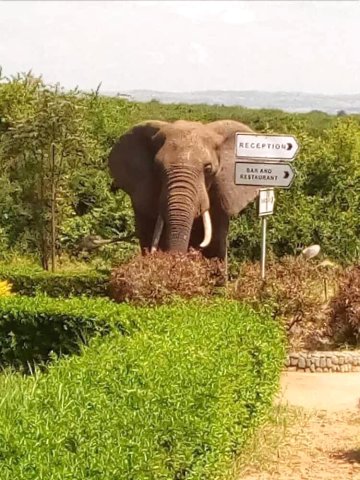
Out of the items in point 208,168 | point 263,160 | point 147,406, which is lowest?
point 147,406

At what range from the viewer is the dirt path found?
23.9ft

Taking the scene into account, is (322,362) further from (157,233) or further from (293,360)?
(157,233)

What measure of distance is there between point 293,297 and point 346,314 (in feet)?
3.63

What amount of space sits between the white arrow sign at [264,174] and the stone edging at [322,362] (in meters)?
1.97

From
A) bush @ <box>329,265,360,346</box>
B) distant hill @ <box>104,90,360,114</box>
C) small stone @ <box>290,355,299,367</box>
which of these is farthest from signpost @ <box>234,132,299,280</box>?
distant hill @ <box>104,90,360,114</box>

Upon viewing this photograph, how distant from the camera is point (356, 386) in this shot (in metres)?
10.5

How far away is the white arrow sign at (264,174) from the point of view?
11.5 m

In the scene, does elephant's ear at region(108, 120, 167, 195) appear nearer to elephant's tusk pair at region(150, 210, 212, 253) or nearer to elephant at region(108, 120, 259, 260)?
elephant at region(108, 120, 259, 260)

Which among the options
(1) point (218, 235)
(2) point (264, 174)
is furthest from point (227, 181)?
(2) point (264, 174)

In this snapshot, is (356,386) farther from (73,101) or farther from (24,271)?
(73,101)

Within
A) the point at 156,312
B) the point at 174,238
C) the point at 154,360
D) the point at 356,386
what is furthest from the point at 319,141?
the point at 154,360

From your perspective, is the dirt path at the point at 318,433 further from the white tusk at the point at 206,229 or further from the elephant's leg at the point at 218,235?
the elephant's leg at the point at 218,235

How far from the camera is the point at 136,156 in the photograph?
14656 millimetres

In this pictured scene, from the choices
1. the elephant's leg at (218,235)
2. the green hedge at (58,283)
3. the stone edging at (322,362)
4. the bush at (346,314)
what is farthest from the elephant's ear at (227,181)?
the stone edging at (322,362)
